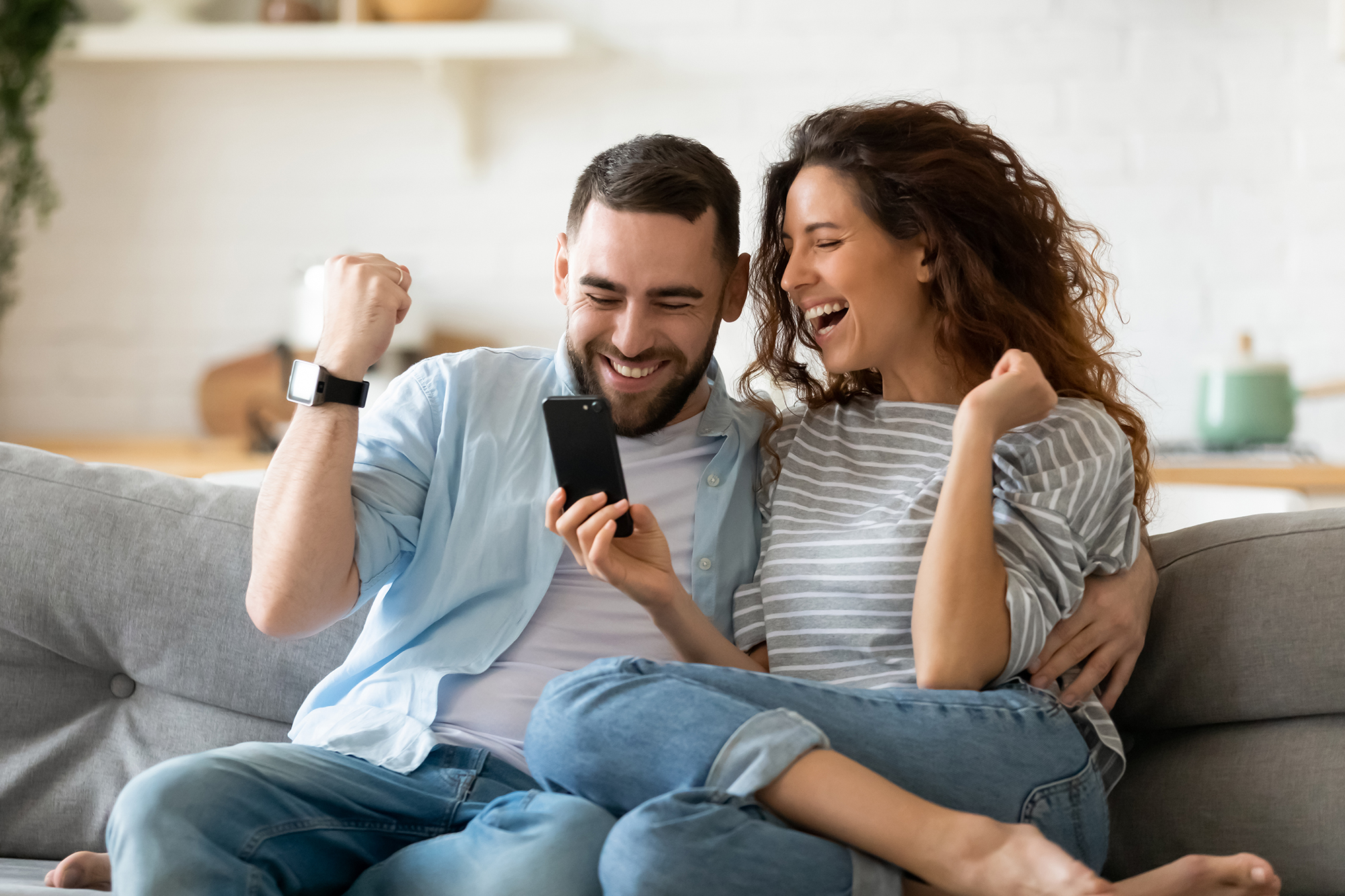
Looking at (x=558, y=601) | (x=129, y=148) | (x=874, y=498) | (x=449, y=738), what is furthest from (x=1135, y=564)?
(x=129, y=148)

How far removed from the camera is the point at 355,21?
2695 millimetres

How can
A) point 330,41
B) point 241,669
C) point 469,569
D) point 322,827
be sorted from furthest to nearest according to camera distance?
point 330,41 → point 241,669 → point 469,569 → point 322,827

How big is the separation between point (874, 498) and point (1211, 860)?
18.5 inches

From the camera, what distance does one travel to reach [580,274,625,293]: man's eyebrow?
1.39 m

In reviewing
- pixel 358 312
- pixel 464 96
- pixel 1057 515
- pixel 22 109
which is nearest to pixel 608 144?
pixel 464 96

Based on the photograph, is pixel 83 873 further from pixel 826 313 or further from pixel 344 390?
pixel 826 313

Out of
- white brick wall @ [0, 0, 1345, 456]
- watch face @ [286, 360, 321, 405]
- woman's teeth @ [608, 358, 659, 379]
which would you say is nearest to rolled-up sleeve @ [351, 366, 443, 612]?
watch face @ [286, 360, 321, 405]

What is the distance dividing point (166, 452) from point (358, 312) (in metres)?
1.68

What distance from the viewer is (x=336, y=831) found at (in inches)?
43.2

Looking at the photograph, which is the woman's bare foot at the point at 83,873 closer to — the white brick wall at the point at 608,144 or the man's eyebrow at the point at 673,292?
the man's eyebrow at the point at 673,292

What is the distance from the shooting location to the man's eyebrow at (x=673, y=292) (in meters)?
1.39

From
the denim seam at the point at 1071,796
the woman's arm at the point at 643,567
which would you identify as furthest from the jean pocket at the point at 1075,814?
the woman's arm at the point at 643,567

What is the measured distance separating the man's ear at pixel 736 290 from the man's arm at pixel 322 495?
414 mm

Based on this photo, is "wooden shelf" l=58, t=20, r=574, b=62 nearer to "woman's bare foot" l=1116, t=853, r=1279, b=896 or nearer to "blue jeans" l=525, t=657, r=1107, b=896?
"blue jeans" l=525, t=657, r=1107, b=896
